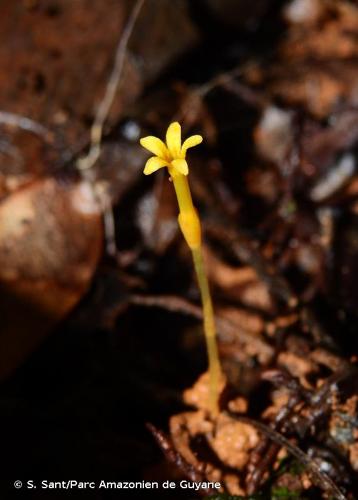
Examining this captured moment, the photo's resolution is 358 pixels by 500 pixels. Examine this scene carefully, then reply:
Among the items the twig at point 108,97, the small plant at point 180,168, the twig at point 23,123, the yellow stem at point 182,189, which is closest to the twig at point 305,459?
the small plant at point 180,168

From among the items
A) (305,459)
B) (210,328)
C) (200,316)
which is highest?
(200,316)

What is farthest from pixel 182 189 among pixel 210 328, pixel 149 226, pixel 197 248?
pixel 149 226

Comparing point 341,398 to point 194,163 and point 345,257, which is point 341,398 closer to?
point 345,257

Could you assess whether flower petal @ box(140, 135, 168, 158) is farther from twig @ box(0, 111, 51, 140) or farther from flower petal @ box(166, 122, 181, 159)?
twig @ box(0, 111, 51, 140)

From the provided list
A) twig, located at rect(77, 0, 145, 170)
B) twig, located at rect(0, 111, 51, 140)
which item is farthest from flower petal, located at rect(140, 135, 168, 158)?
twig, located at rect(0, 111, 51, 140)

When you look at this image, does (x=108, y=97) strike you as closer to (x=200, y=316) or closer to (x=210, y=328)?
(x=200, y=316)

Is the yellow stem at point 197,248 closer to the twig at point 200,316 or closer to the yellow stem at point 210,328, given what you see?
the yellow stem at point 210,328
